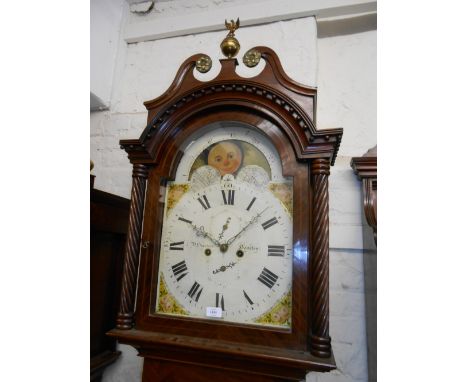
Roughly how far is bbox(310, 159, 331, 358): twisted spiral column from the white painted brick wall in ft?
1.20

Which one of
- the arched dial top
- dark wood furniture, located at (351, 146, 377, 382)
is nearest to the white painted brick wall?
dark wood furniture, located at (351, 146, 377, 382)

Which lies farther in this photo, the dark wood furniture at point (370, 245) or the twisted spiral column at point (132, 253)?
the dark wood furniture at point (370, 245)

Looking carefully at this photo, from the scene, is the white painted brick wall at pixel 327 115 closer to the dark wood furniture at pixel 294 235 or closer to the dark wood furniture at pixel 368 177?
the dark wood furniture at pixel 368 177

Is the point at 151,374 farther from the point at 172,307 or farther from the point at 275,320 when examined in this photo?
the point at 275,320

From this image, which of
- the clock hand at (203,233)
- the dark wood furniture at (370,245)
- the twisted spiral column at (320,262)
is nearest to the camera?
the twisted spiral column at (320,262)

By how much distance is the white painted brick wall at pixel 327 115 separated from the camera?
90 cm

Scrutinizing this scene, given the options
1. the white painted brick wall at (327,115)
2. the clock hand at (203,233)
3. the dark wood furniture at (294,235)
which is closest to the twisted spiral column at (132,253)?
the dark wood furniture at (294,235)

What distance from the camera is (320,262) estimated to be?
0.58m

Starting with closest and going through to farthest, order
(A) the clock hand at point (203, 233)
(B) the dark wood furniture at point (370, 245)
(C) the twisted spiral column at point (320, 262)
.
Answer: (C) the twisted spiral column at point (320, 262) < (A) the clock hand at point (203, 233) < (B) the dark wood furniture at point (370, 245)

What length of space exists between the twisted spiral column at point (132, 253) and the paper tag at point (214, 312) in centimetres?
16

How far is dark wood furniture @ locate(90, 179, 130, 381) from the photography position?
0.86 meters

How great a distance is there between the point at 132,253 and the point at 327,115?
729 millimetres
